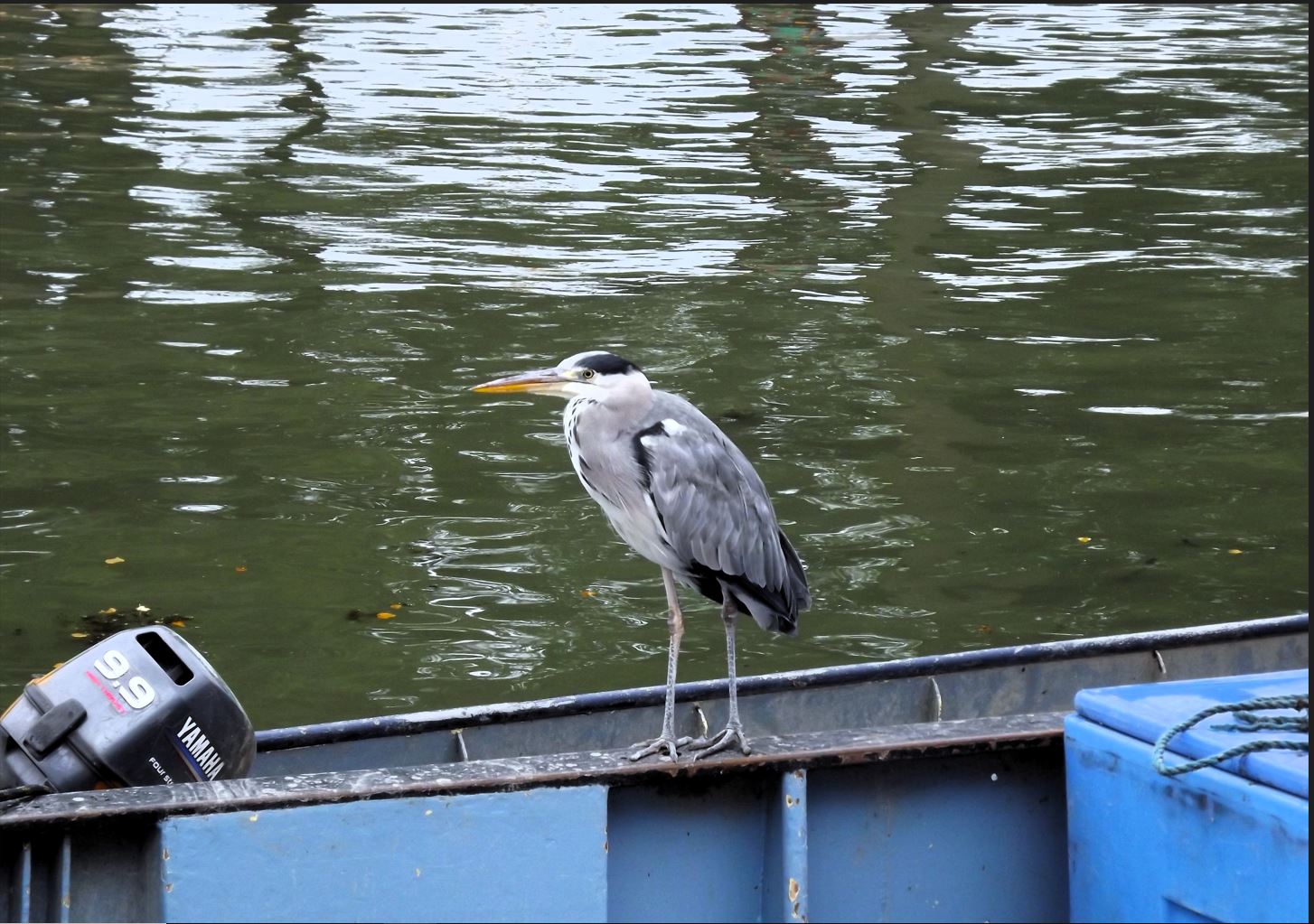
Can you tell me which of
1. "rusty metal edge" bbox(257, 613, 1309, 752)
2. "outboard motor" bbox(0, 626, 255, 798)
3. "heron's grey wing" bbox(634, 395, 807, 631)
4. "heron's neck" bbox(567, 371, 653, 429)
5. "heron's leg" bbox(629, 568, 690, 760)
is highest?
"heron's neck" bbox(567, 371, 653, 429)

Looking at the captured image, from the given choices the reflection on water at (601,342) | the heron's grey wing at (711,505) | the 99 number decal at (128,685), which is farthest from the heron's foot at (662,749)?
the reflection on water at (601,342)

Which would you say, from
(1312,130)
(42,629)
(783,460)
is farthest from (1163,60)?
(1312,130)

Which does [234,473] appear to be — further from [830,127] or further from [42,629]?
[830,127]

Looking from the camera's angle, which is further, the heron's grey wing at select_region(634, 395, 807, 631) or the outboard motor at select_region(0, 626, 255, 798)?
the heron's grey wing at select_region(634, 395, 807, 631)

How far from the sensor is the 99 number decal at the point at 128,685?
13.3ft

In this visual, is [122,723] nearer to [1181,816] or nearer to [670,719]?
[670,719]

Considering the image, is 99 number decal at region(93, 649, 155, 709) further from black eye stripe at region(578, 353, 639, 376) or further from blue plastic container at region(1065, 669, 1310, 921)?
blue plastic container at region(1065, 669, 1310, 921)

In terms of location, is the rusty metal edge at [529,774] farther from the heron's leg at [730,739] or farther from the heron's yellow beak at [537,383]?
the heron's yellow beak at [537,383]

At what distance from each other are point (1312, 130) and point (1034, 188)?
12.8 metres

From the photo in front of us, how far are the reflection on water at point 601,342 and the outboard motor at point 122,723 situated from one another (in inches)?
85.4

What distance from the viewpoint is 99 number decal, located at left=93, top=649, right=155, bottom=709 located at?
4.04 m

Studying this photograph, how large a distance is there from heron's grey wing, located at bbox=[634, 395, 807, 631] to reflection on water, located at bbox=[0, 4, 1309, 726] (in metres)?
2.35

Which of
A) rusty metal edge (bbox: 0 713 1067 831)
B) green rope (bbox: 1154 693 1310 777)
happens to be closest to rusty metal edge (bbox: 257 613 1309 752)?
rusty metal edge (bbox: 0 713 1067 831)

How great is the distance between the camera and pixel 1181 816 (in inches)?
136
